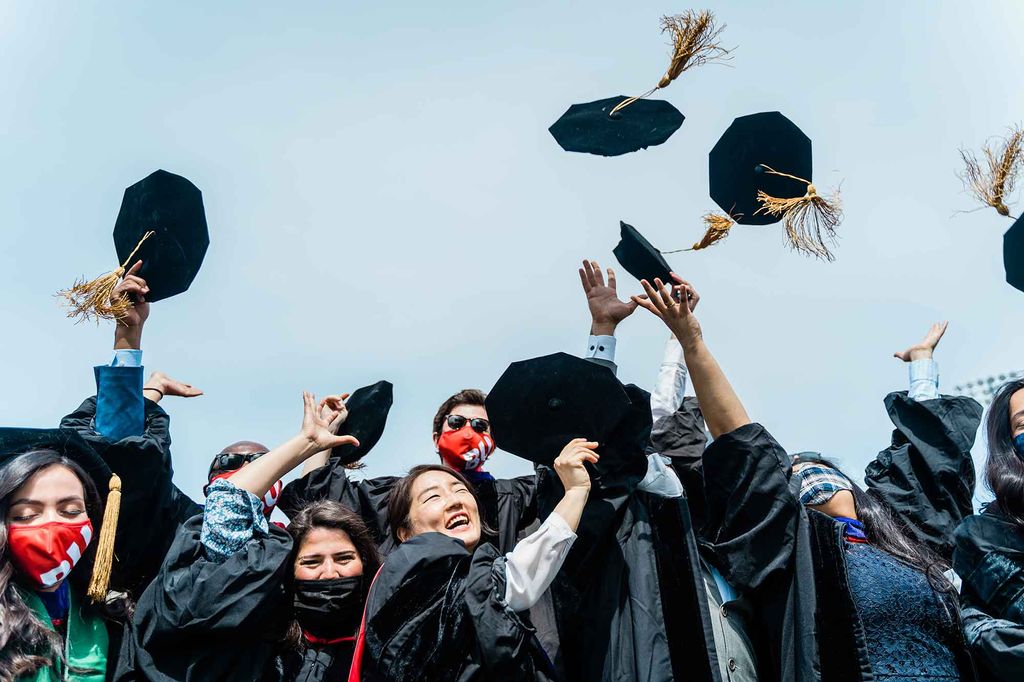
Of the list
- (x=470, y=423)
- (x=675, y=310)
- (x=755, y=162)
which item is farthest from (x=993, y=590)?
(x=470, y=423)

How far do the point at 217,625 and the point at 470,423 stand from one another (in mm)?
1968

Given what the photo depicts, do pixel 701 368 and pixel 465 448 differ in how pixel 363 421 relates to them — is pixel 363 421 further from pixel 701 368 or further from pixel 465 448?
pixel 701 368

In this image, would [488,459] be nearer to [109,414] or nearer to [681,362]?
[681,362]

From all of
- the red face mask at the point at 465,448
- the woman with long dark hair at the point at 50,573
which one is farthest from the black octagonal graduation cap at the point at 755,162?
the woman with long dark hair at the point at 50,573

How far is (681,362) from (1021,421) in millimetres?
1679

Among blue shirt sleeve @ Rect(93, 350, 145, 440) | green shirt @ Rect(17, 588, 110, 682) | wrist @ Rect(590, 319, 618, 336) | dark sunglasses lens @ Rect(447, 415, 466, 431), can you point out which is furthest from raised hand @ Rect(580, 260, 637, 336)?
green shirt @ Rect(17, 588, 110, 682)

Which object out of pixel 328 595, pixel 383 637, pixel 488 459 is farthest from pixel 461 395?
pixel 383 637

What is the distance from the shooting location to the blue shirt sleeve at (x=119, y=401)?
17.5 feet

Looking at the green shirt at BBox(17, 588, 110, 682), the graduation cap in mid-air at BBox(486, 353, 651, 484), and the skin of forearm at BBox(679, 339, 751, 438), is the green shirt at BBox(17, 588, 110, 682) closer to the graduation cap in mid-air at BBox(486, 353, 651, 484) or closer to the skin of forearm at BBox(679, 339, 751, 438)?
the graduation cap in mid-air at BBox(486, 353, 651, 484)

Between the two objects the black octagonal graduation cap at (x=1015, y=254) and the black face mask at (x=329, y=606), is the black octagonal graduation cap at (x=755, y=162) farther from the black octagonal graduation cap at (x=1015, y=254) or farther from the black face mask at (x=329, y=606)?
the black face mask at (x=329, y=606)

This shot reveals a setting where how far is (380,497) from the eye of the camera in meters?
5.94

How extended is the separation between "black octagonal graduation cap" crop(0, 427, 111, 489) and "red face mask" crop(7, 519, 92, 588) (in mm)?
435

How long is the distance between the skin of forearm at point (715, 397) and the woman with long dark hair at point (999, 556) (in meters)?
1.07

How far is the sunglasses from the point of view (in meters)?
6.02
